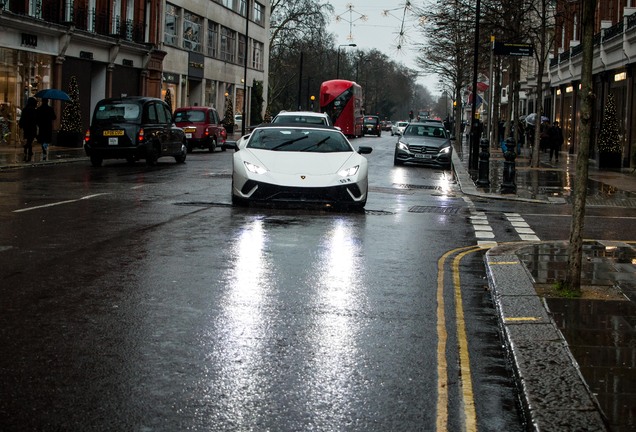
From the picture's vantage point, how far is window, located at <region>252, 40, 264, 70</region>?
275ft

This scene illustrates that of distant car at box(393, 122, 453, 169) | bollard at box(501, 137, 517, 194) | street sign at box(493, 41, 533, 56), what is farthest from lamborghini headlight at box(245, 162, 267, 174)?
distant car at box(393, 122, 453, 169)

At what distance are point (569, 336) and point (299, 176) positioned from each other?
8723 millimetres

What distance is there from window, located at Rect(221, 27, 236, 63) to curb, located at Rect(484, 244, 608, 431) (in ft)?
215

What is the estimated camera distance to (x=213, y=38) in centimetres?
6994

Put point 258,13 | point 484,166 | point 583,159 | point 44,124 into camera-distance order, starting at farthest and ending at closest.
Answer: point 258,13 → point 44,124 → point 484,166 → point 583,159

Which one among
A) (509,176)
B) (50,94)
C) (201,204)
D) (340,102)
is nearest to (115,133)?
(50,94)

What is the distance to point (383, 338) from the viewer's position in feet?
22.4

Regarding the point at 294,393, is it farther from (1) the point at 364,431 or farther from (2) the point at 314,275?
(2) the point at 314,275

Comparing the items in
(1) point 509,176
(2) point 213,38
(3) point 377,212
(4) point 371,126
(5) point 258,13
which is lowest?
(3) point 377,212

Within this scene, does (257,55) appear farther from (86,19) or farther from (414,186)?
(414,186)

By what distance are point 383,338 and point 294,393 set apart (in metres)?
1.57

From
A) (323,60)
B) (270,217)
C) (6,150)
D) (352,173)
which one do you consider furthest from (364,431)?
(323,60)

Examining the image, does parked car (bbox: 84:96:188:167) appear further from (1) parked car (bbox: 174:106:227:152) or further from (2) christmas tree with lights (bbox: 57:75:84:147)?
→ (1) parked car (bbox: 174:106:227:152)

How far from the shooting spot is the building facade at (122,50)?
124ft
